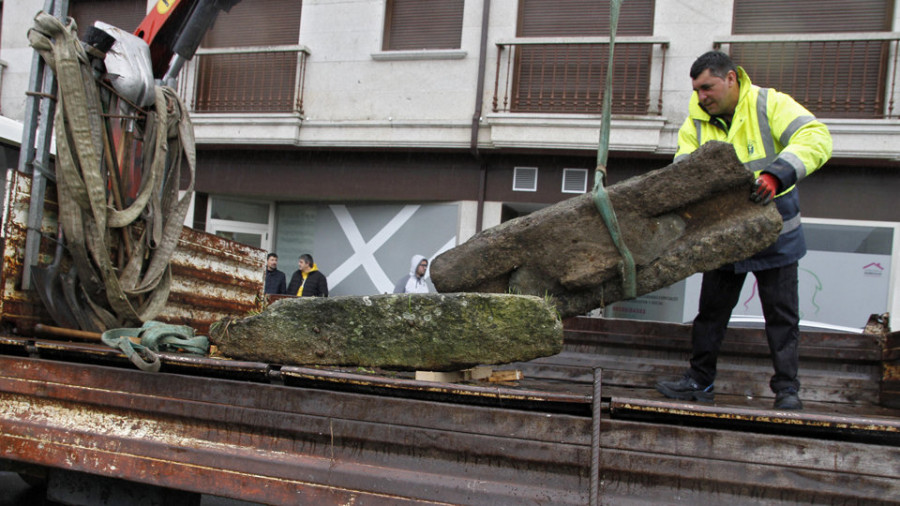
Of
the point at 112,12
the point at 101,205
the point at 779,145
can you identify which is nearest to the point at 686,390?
the point at 779,145

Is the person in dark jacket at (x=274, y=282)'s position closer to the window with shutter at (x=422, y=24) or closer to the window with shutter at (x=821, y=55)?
A: the window with shutter at (x=422, y=24)

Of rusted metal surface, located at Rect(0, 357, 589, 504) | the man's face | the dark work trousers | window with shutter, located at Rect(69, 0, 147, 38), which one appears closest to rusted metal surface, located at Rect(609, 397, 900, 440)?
rusted metal surface, located at Rect(0, 357, 589, 504)

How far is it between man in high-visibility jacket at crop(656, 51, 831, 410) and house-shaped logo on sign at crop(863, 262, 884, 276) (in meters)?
7.09

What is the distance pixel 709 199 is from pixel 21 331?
3.07 m

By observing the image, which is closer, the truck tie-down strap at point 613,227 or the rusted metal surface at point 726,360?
the truck tie-down strap at point 613,227

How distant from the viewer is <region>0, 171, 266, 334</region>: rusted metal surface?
2.91 metres

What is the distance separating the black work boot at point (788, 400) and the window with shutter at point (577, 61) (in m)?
7.39

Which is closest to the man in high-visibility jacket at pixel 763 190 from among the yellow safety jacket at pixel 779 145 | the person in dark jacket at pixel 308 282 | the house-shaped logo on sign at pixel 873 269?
the yellow safety jacket at pixel 779 145

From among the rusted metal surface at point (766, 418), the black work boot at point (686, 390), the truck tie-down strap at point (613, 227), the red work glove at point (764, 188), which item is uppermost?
the red work glove at point (764, 188)

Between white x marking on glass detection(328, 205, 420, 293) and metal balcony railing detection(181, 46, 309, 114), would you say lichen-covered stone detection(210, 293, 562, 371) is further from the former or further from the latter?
metal balcony railing detection(181, 46, 309, 114)

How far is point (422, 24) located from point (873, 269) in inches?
290

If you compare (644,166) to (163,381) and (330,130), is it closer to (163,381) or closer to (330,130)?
(330,130)

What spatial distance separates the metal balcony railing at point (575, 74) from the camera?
9547 millimetres

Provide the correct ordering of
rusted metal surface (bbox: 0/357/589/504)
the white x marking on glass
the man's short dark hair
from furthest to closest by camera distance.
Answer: the white x marking on glass < the man's short dark hair < rusted metal surface (bbox: 0/357/589/504)
